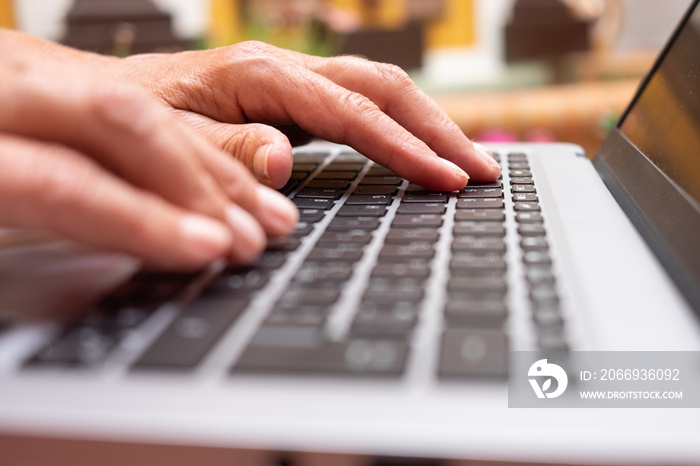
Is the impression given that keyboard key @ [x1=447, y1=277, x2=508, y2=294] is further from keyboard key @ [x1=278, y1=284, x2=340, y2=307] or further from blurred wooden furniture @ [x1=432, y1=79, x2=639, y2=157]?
blurred wooden furniture @ [x1=432, y1=79, x2=639, y2=157]

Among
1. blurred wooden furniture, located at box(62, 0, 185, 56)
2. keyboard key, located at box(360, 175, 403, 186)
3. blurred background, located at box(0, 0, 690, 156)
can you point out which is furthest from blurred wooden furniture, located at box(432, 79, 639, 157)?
blurred wooden furniture, located at box(62, 0, 185, 56)

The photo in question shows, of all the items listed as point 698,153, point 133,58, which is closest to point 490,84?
point 133,58

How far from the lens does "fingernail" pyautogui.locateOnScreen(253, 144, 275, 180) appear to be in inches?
19.5

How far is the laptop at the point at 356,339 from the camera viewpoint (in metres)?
0.22

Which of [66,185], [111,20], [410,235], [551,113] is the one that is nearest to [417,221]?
[410,235]

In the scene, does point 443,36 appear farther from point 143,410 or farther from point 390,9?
point 143,410

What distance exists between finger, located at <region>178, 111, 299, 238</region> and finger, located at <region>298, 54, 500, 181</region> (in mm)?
139

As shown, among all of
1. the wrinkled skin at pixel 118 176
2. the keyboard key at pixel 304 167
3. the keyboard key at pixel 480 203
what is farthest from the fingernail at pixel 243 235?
the keyboard key at pixel 304 167

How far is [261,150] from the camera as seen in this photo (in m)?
0.50

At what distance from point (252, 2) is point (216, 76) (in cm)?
512

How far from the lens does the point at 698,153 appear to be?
437 millimetres

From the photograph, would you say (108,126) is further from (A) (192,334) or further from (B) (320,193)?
(B) (320,193)

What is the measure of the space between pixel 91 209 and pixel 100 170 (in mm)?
22

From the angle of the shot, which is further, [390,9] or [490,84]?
[390,9]
